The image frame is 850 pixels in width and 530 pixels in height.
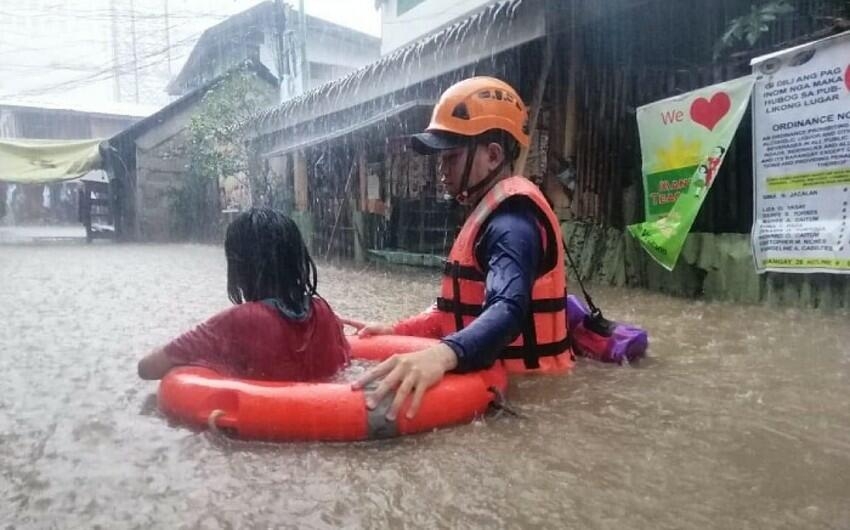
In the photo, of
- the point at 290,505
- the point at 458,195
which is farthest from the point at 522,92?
the point at 290,505

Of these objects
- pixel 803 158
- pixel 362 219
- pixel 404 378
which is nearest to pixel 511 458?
pixel 404 378

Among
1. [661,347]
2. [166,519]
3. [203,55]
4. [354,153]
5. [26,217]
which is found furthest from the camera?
[26,217]

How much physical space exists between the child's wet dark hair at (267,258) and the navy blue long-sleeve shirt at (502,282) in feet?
2.22

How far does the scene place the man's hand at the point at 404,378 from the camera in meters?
2.10

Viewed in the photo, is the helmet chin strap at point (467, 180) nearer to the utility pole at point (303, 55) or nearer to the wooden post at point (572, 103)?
the wooden post at point (572, 103)

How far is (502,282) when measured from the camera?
2363mm

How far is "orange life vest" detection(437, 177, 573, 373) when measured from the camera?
8.82 ft

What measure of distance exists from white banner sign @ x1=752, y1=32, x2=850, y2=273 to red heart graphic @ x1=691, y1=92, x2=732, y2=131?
0.29 meters

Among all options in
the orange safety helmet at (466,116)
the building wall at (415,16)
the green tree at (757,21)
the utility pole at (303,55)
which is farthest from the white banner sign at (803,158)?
the utility pole at (303,55)

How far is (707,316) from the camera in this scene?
15.8 feet

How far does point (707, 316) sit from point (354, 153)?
312 inches

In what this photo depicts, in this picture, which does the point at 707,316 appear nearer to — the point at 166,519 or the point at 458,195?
the point at 458,195

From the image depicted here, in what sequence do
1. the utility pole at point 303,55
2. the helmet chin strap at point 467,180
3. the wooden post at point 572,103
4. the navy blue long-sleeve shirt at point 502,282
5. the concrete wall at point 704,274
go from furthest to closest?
the utility pole at point 303,55
the wooden post at point 572,103
the concrete wall at point 704,274
the helmet chin strap at point 467,180
the navy blue long-sleeve shirt at point 502,282

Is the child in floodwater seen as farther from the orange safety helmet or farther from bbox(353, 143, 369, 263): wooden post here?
bbox(353, 143, 369, 263): wooden post
